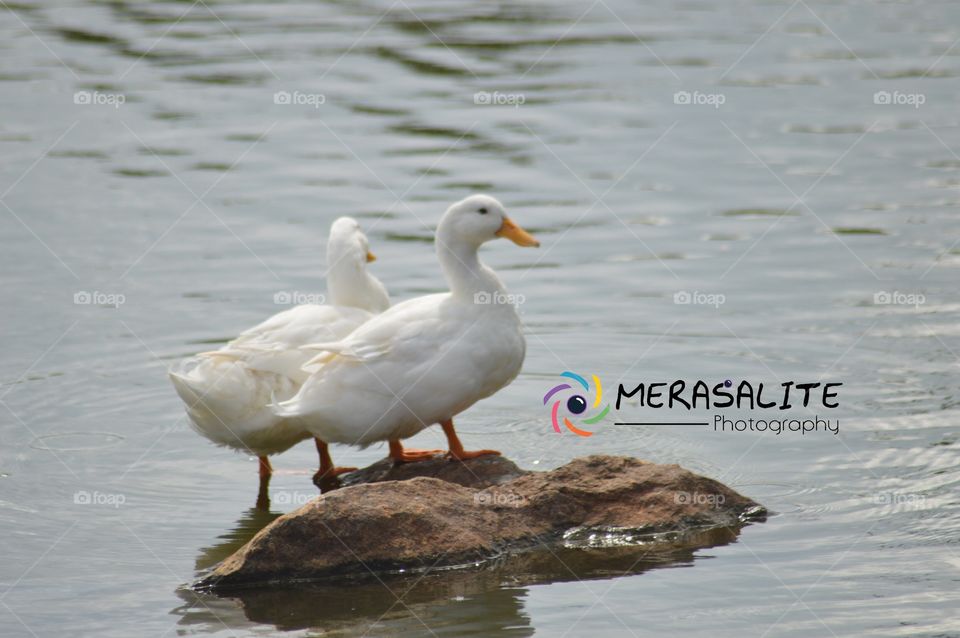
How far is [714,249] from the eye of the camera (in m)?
14.6

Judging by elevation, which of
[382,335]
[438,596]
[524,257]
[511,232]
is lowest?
[438,596]

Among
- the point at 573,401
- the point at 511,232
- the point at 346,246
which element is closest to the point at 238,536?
the point at 346,246

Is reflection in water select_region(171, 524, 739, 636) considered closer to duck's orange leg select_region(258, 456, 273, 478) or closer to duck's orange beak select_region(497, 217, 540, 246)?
duck's orange leg select_region(258, 456, 273, 478)

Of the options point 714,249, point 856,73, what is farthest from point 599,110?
point 714,249

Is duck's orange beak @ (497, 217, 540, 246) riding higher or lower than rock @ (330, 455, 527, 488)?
higher

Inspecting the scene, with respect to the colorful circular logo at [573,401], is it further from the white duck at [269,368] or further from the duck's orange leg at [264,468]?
the duck's orange leg at [264,468]

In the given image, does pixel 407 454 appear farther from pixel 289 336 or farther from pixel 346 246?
pixel 346 246

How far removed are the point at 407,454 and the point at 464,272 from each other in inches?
52.7

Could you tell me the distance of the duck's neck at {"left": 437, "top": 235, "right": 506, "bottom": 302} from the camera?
997 cm

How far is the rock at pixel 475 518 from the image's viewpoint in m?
8.56

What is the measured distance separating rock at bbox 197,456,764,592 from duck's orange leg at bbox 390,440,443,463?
1.40 feet

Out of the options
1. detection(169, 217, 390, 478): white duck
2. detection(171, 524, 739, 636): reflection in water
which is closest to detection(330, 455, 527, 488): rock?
detection(169, 217, 390, 478): white duck

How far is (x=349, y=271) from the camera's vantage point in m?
10.6

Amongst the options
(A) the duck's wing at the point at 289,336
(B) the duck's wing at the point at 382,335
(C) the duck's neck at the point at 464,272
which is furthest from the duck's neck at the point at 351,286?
(C) the duck's neck at the point at 464,272
